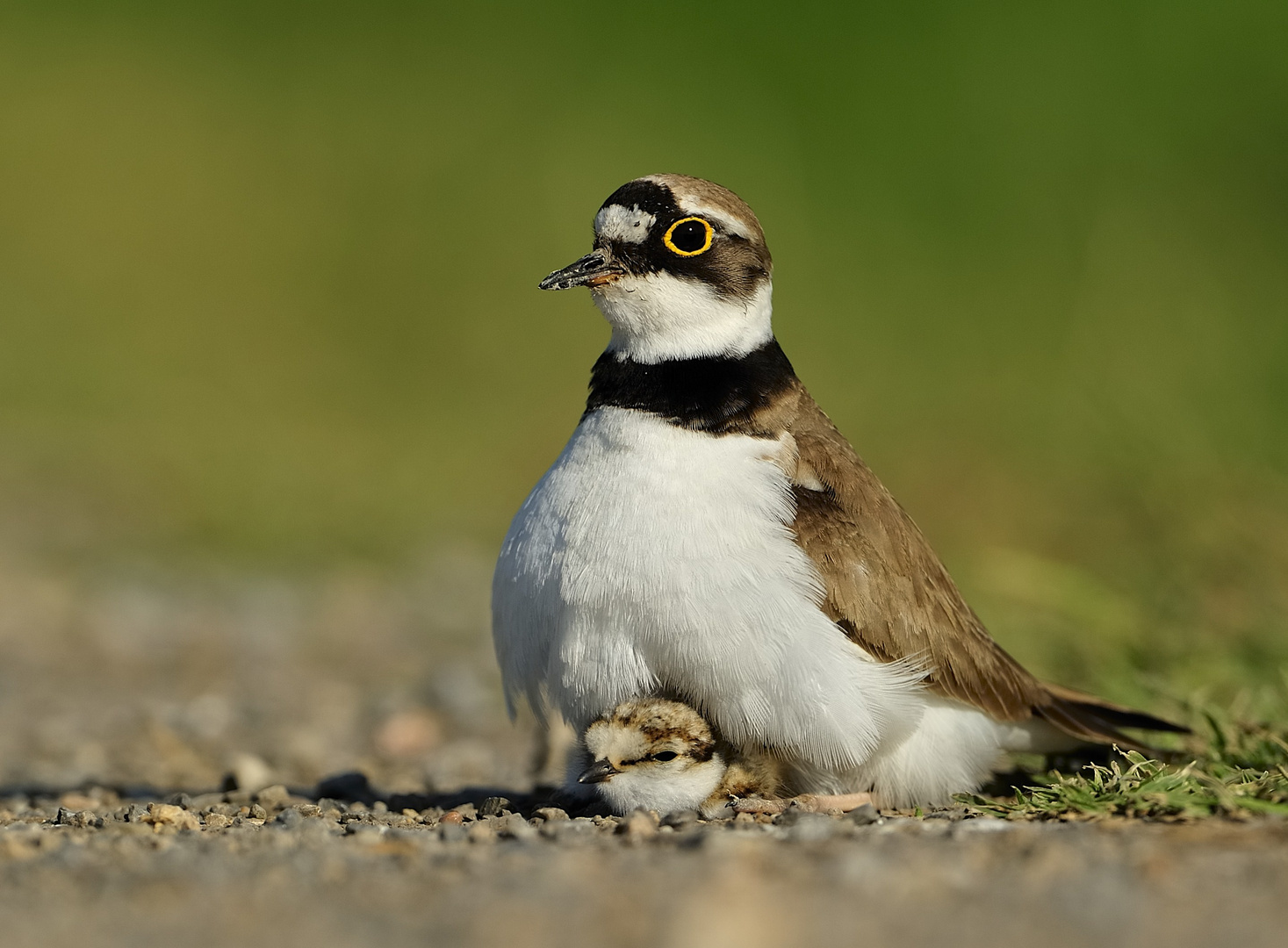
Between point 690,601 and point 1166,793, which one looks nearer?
point 1166,793

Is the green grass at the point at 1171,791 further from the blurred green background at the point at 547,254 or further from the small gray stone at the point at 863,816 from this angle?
the blurred green background at the point at 547,254

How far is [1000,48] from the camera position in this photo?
13.4 m

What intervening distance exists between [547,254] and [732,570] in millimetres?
9986

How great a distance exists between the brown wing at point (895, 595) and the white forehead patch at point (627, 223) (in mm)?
680

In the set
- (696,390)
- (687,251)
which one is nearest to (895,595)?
(696,390)

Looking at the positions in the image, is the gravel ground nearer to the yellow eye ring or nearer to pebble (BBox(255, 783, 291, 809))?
pebble (BBox(255, 783, 291, 809))

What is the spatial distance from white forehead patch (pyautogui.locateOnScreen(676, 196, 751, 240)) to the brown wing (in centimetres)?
54

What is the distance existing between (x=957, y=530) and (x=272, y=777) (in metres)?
5.39

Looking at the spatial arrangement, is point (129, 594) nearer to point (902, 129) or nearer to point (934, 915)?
point (934, 915)

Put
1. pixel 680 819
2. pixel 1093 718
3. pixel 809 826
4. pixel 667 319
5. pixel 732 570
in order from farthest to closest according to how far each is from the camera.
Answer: pixel 1093 718 < pixel 667 319 < pixel 732 570 < pixel 680 819 < pixel 809 826

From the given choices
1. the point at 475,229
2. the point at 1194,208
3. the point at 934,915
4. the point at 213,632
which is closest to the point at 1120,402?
the point at 1194,208

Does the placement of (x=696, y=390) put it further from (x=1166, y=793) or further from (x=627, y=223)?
(x=1166, y=793)

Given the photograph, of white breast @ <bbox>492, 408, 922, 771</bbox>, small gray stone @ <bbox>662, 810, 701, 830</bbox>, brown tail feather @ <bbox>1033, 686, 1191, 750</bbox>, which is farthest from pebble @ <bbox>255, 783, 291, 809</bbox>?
brown tail feather @ <bbox>1033, 686, 1191, 750</bbox>

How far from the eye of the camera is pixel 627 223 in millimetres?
4664
